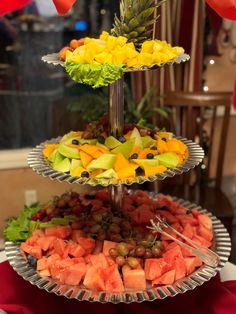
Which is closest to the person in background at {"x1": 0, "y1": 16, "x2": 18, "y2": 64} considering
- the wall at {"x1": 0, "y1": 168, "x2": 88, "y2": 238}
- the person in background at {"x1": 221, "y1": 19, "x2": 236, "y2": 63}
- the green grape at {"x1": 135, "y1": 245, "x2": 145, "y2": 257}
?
the wall at {"x1": 0, "y1": 168, "x2": 88, "y2": 238}

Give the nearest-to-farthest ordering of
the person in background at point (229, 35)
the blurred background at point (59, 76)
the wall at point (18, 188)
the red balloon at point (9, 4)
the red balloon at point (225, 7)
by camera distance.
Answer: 1. the red balloon at point (9, 4)
2. the red balloon at point (225, 7)
3. the blurred background at point (59, 76)
4. the wall at point (18, 188)
5. the person in background at point (229, 35)

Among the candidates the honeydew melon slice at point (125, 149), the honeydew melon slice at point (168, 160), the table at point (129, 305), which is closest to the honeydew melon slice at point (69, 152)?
the honeydew melon slice at point (125, 149)

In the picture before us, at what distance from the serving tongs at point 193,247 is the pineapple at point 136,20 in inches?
21.2

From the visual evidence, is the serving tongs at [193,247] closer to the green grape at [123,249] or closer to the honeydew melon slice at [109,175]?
the green grape at [123,249]

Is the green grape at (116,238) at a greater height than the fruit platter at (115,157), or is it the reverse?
the fruit platter at (115,157)

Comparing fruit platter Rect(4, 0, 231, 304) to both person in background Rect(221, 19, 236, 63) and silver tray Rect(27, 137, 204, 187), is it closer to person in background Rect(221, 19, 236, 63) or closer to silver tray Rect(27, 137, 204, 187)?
silver tray Rect(27, 137, 204, 187)

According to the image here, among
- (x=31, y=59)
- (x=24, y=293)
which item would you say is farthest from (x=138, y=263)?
(x=31, y=59)

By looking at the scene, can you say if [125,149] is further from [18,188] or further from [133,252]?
[18,188]

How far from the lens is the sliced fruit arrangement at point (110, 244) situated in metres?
1.27

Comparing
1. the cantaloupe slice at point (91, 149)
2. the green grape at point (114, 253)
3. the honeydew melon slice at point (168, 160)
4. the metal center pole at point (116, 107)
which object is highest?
the metal center pole at point (116, 107)

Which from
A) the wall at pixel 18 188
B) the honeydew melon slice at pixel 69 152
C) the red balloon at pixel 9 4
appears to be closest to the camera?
the red balloon at pixel 9 4

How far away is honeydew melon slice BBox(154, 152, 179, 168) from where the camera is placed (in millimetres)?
1262

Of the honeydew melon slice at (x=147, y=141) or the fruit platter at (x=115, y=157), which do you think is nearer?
the fruit platter at (x=115, y=157)

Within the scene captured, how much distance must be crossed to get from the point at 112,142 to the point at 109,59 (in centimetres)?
26
